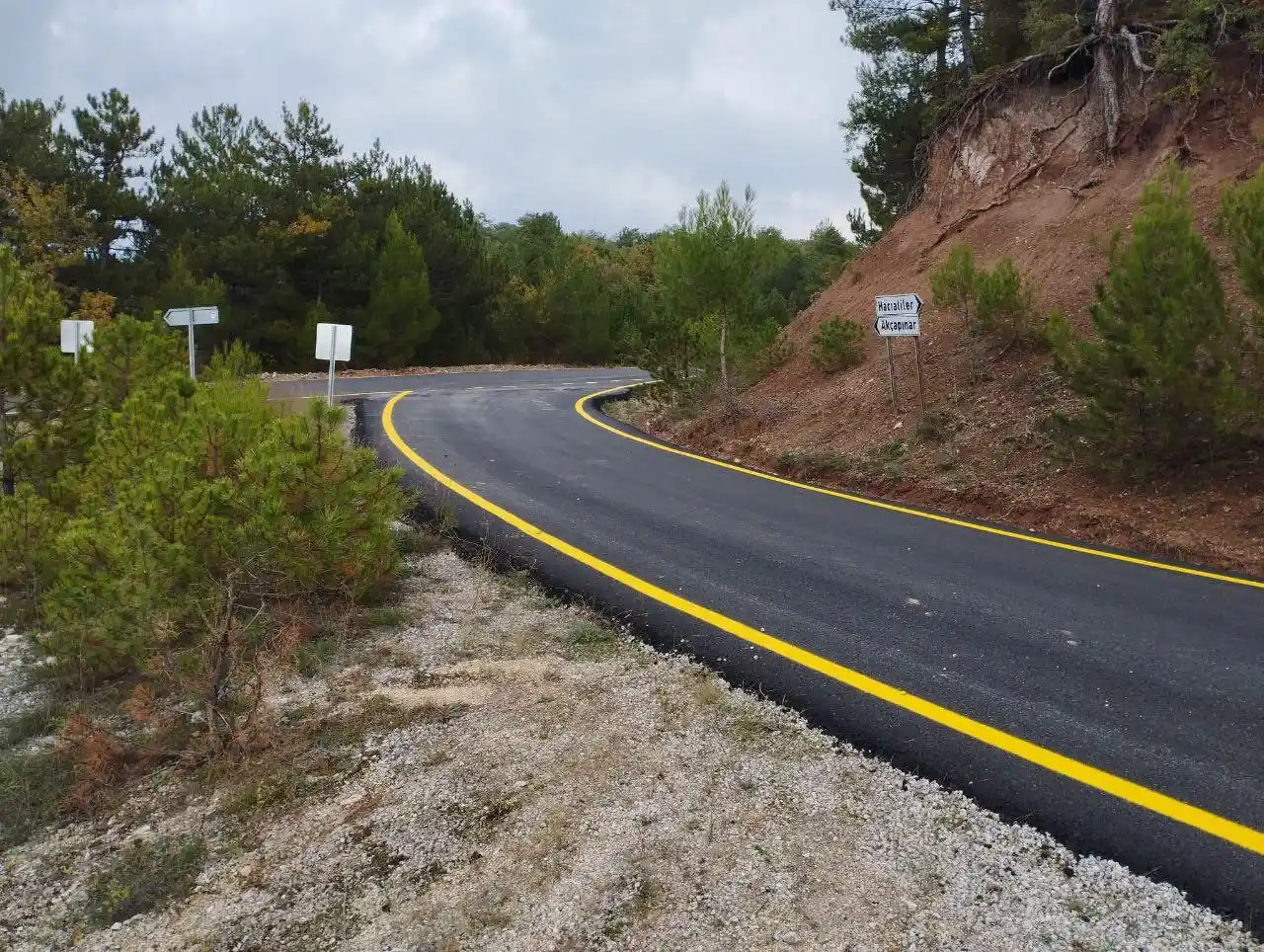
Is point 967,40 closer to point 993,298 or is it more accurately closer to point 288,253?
point 993,298

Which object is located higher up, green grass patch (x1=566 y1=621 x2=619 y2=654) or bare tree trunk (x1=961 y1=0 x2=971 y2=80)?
bare tree trunk (x1=961 y1=0 x2=971 y2=80)

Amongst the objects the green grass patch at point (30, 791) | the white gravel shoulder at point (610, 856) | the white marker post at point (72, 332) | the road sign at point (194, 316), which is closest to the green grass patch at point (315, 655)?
the white gravel shoulder at point (610, 856)

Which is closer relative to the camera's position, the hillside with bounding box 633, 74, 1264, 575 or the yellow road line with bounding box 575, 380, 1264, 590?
the yellow road line with bounding box 575, 380, 1264, 590

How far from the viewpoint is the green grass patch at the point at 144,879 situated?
2.89 meters

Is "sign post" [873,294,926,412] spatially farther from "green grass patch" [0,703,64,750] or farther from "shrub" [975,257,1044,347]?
"green grass patch" [0,703,64,750]

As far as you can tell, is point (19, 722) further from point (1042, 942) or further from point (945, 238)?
point (945, 238)

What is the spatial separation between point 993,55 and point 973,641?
60.5 feet

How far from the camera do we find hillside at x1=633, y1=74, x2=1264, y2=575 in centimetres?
737

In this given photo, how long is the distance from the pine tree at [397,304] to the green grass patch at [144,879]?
27.6 m

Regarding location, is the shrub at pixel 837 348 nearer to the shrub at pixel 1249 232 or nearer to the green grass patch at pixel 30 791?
the shrub at pixel 1249 232

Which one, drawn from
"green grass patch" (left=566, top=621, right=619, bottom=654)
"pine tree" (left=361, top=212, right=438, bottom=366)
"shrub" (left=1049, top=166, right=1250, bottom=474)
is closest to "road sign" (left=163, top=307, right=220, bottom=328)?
"green grass patch" (left=566, top=621, right=619, bottom=654)

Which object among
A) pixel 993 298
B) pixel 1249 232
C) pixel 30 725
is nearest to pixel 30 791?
pixel 30 725

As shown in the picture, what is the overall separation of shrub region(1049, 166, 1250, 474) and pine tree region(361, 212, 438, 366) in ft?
83.6

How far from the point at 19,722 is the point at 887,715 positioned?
14.9 feet
